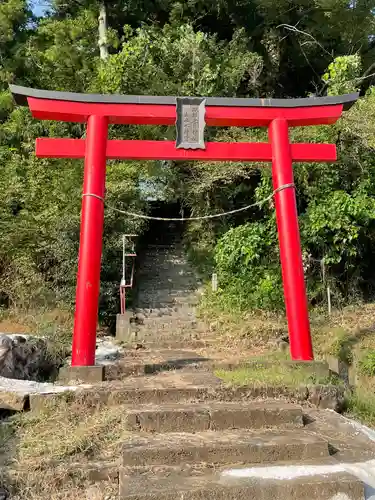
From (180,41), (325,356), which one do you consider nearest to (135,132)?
(180,41)

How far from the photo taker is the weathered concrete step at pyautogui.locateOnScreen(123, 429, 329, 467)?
3.45m

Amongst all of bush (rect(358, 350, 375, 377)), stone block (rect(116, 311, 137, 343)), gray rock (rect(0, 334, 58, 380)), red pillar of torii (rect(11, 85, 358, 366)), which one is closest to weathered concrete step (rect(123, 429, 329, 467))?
red pillar of torii (rect(11, 85, 358, 366))

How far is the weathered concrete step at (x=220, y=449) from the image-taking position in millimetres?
3445

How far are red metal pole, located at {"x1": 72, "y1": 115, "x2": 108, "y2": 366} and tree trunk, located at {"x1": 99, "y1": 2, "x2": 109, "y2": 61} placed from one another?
365 inches

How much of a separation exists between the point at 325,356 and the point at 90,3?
14251 millimetres

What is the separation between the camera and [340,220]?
9969 millimetres

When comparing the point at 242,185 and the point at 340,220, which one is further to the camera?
the point at 242,185

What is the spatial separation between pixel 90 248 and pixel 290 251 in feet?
8.97

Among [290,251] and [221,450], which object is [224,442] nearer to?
[221,450]

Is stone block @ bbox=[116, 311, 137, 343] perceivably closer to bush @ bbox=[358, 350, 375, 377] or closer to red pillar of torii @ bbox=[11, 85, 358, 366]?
red pillar of torii @ bbox=[11, 85, 358, 366]

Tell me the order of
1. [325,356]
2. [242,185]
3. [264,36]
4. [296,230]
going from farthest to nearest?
[264,36] → [242,185] → [325,356] → [296,230]

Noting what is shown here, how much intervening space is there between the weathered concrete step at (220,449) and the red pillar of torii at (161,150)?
7.88 feet

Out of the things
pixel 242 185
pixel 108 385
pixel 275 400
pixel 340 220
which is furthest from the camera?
pixel 242 185

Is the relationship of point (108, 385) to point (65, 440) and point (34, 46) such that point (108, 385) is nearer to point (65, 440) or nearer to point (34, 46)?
point (65, 440)
